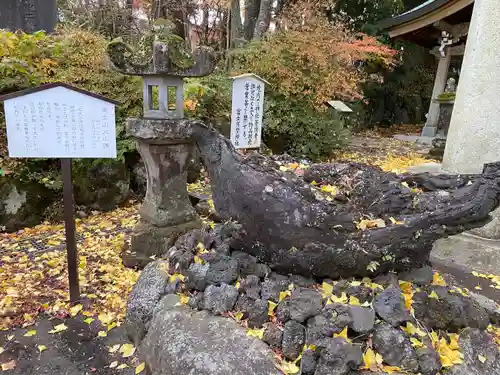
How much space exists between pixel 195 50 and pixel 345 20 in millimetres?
11361

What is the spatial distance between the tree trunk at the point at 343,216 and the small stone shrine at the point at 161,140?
1.02 m

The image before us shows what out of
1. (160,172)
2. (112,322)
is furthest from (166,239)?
(112,322)

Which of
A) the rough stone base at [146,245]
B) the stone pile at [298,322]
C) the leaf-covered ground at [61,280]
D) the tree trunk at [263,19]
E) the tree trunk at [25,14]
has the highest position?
the tree trunk at [263,19]

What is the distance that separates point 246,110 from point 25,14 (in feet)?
17.8

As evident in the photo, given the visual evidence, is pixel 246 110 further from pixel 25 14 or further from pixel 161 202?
pixel 25 14

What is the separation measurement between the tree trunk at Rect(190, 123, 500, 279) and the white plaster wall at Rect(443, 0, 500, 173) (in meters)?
1.92

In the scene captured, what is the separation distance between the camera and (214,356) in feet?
6.44

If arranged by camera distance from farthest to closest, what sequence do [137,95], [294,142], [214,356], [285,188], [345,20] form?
1. [345,20]
2. [294,142]
3. [137,95]
4. [285,188]
5. [214,356]

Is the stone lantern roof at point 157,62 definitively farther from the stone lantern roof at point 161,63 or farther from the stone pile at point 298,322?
the stone pile at point 298,322

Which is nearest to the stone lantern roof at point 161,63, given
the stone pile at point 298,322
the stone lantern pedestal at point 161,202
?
the stone lantern pedestal at point 161,202

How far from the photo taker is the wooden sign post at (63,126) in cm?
273

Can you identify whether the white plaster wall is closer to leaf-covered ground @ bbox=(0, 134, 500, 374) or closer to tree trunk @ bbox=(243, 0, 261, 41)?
leaf-covered ground @ bbox=(0, 134, 500, 374)

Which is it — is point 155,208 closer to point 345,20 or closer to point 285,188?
point 285,188

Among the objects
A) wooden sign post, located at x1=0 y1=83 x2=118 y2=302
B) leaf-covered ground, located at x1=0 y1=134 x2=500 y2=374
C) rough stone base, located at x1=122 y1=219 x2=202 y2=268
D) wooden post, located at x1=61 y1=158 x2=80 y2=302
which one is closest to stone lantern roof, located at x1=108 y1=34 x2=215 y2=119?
wooden sign post, located at x1=0 y1=83 x2=118 y2=302
